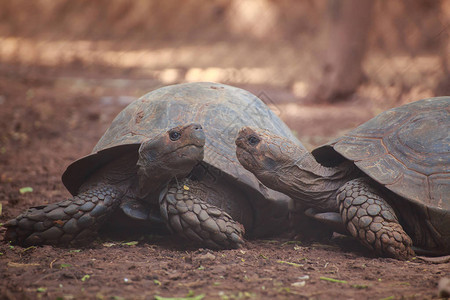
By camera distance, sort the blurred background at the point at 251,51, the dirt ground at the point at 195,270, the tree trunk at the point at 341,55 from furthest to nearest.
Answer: the tree trunk at the point at 341,55, the blurred background at the point at 251,51, the dirt ground at the point at 195,270

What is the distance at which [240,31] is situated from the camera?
13.4 metres

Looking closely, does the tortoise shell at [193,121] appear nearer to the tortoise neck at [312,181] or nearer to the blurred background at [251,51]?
the tortoise neck at [312,181]

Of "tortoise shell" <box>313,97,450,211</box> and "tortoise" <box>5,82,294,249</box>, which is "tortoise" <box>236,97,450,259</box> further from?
"tortoise" <box>5,82,294,249</box>

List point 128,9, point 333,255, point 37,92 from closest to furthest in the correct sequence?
point 333,255, point 37,92, point 128,9

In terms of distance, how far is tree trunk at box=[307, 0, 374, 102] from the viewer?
9094mm

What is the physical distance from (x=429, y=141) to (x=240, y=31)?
10995 mm

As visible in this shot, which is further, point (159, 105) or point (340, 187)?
point (159, 105)

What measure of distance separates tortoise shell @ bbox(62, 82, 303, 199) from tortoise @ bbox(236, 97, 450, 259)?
224mm

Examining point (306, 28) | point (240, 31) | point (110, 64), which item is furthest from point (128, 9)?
point (306, 28)

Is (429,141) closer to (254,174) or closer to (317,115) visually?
(254,174)

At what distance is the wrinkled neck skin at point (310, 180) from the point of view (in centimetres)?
298

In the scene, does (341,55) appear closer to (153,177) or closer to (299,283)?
(153,177)

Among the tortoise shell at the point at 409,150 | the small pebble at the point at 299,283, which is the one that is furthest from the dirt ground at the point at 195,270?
the tortoise shell at the point at 409,150

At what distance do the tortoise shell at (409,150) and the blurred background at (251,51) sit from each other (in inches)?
85.1
